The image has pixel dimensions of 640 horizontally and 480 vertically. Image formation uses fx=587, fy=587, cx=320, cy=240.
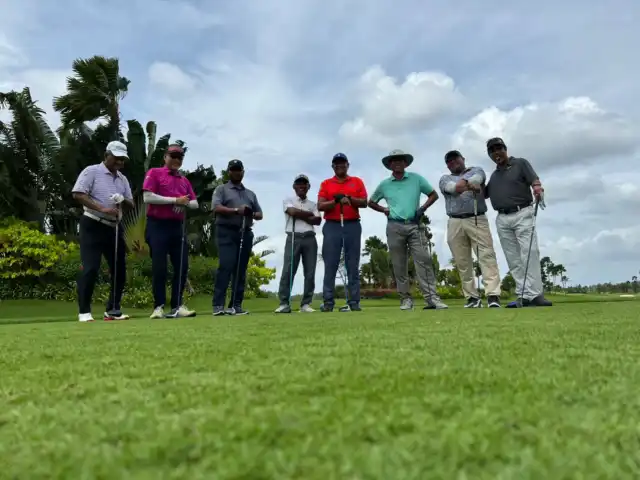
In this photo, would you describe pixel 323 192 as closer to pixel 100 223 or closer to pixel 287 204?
pixel 287 204

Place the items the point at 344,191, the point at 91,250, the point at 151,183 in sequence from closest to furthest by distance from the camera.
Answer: the point at 91,250
the point at 151,183
the point at 344,191

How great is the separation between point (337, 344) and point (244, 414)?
4.45 ft

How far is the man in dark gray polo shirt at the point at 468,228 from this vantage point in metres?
7.34

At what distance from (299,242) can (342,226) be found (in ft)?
1.92

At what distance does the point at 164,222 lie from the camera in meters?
6.56

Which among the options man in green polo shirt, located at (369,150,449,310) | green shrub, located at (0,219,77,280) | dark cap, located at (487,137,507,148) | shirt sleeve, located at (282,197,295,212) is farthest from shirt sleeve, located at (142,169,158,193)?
green shrub, located at (0,219,77,280)

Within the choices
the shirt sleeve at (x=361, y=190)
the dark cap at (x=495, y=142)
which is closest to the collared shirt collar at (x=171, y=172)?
the shirt sleeve at (x=361, y=190)

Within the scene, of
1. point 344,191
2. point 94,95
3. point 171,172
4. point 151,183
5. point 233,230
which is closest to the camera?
point 151,183

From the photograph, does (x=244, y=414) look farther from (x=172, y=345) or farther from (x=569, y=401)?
(x=172, y=345)

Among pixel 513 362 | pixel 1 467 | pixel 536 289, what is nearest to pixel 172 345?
pixel 513 362

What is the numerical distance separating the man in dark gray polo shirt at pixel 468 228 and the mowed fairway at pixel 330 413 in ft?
16.4

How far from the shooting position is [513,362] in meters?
1.92

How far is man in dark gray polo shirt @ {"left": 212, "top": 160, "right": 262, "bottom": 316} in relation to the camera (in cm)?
713

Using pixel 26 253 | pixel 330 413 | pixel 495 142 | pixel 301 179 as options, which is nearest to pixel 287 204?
pixel 301 179
